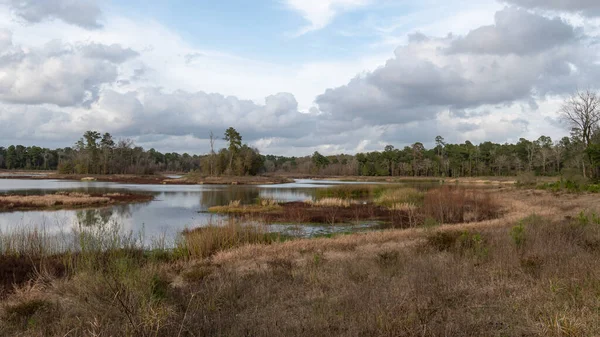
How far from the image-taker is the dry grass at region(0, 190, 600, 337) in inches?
199

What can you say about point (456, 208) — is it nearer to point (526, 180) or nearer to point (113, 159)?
point (526, 180)

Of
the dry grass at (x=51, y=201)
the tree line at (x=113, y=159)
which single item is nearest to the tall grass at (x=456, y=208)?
the dry grass at (x=51, y=201)

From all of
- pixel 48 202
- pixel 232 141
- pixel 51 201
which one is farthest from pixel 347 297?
pixel 232 141


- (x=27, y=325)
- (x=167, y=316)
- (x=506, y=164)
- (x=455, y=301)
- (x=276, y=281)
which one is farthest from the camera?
(x=506, y=164)

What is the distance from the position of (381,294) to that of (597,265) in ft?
13.8

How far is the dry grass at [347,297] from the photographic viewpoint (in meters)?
5.04

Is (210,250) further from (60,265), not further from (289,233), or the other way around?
→ (289,233)

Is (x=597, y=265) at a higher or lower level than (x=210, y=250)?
higher

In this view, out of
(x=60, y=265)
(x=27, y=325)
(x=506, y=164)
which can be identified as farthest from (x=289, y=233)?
(x=506, y=164)

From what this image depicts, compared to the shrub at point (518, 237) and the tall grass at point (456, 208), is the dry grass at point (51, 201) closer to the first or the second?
the tall grass at point (456, 208)

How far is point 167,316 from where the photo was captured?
5.34 metres

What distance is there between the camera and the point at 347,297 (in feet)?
20.9

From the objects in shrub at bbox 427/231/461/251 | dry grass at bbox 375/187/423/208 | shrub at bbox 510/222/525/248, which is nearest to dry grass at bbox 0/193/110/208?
dry grass at bbox 375/187/423/208

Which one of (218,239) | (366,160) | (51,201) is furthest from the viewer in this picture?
(366,160)
